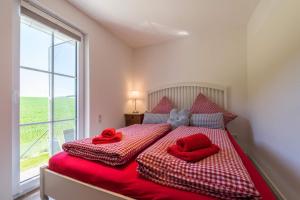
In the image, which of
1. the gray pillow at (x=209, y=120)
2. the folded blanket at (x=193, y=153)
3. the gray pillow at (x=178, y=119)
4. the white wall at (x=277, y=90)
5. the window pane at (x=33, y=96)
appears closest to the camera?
the folded blanket at (x=193, y=153)

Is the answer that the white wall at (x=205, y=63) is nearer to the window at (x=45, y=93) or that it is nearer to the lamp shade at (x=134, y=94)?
the lamp shade at (x=134, y=94)

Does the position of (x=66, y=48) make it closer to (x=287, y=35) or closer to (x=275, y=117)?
(x=287, y=35)

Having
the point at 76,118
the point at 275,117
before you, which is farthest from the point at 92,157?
the point at 275,117

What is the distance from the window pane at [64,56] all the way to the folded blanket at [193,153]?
1.91 metres

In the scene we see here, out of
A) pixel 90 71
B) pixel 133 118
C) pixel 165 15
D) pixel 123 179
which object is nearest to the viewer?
pixel 123 179

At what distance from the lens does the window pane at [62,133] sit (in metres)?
2.11

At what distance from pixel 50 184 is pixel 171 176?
1.04 m

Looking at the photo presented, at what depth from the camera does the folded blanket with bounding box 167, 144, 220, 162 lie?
3.41ft

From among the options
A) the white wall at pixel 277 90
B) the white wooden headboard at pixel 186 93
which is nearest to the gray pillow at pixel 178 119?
the white wooden headboard at pixel 186 93

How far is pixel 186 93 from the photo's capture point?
10.3ft

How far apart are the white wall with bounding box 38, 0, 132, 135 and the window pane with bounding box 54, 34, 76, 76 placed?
228 mm

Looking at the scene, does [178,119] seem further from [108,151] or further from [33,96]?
[33,96]

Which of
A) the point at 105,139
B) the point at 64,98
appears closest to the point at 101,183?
the point at 105,139

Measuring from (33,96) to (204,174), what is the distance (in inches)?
78.1
